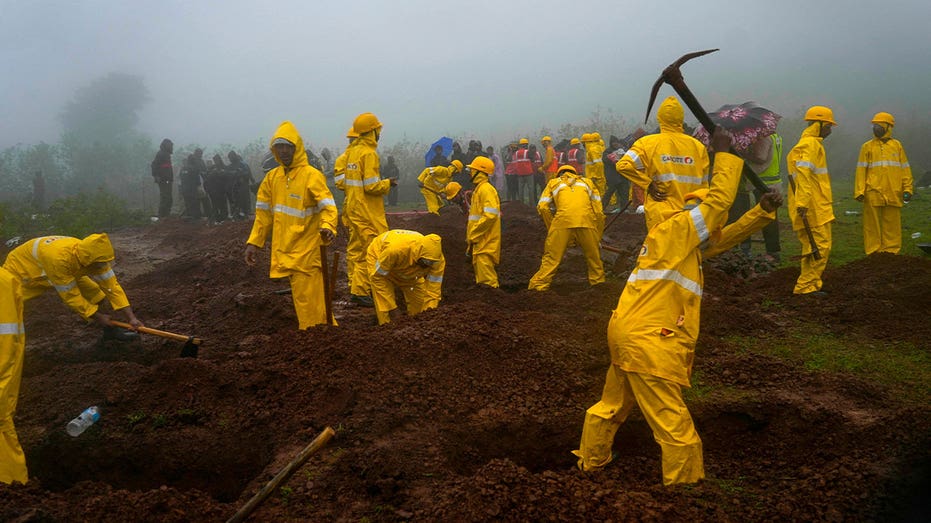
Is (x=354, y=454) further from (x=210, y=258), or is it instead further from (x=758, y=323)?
(x=210, y=258)

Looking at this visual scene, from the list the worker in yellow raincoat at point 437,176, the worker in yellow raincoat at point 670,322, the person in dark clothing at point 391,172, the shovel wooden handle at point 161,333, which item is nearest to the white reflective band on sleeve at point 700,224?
the worker in yellow raincoat at point 670,322

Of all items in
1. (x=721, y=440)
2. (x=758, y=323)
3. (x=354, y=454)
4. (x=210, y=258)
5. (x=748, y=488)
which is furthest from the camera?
(x=210, y=258)

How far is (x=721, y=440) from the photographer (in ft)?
16.5

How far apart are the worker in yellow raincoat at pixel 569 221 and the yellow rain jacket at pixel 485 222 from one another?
60 cm

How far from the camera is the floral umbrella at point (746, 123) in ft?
28.3

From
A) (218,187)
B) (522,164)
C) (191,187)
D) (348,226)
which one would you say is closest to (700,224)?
(348,226)

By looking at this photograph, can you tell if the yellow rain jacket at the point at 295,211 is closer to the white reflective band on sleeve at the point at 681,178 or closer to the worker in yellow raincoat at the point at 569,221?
the worker in yellow raincoat at the point at 569,221

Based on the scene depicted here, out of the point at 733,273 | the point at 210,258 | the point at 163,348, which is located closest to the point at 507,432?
the point at 163,348

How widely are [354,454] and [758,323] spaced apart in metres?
4.74

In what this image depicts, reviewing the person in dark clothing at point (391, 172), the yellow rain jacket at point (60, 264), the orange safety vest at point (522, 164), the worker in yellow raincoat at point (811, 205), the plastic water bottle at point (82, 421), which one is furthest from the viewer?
the person in dark clothing at point (391, 172)

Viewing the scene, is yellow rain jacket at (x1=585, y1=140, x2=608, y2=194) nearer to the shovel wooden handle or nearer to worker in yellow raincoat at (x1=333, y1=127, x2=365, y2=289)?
worker in yellow raincoat at (x1=333, y1=127, x2=365, y2=289)

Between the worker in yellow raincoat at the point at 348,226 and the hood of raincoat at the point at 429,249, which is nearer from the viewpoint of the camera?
the hood of raincoat at the point at 429,249

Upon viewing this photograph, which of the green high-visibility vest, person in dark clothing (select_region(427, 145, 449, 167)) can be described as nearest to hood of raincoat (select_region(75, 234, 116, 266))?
the green high-visibility vest

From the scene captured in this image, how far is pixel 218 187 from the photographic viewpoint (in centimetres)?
1884
